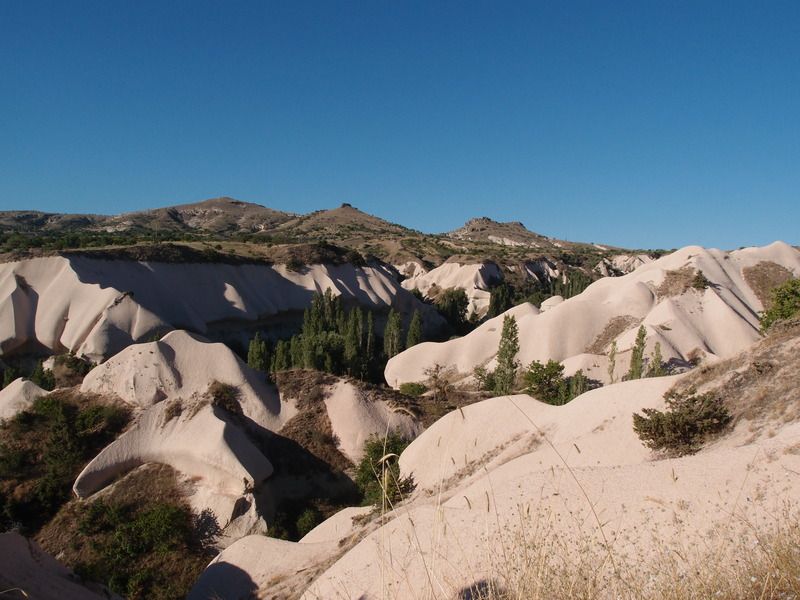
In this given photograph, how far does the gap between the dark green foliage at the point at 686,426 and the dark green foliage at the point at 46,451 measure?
23.7 meters

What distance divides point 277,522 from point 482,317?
51.5m

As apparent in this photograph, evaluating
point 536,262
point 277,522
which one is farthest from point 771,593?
point 536,262

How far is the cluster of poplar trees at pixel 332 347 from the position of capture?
3753 cm

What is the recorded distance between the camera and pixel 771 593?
137 inches

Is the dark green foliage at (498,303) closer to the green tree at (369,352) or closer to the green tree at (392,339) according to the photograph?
the green tree at (369,352)

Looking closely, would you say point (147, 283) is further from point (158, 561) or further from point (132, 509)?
point (158, 561)

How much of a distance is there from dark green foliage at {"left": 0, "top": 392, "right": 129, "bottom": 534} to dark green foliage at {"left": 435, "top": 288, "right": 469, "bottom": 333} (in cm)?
4558

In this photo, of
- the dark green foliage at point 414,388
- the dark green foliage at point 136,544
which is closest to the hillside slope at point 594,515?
the dark green foliage at point 136,544

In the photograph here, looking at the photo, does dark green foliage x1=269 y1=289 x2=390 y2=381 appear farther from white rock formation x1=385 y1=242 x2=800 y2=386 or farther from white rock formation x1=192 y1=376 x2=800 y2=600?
white rock formation x1=192 y1=376 x2=800 y2=600

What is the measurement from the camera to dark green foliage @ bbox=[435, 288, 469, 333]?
213 feet

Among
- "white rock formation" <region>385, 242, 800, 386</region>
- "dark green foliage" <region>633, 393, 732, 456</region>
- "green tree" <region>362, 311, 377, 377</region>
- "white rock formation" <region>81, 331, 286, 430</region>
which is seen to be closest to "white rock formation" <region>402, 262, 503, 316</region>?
"green tree" <region>362, 311, 377, 377</region>

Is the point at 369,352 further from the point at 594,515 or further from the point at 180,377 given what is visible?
the point at 594,515

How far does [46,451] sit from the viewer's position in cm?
2267

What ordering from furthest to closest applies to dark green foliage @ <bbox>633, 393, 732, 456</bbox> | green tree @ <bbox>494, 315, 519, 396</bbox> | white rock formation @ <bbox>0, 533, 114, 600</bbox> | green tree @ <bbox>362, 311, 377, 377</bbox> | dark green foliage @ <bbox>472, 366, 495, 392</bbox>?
green tree @ <bbox>362, 311, 377, 377</bbox>, dark green foliage @ <bbox>472, 366, 495, 392</bbox>, green tree @ <bbox>494, 315, 519, 396</bbox>, dark green foliage @ <bbox>633, 393, 732, 456</bbox>, white rock formation @ <bbox>0, 533, 114, 600</bbox>
